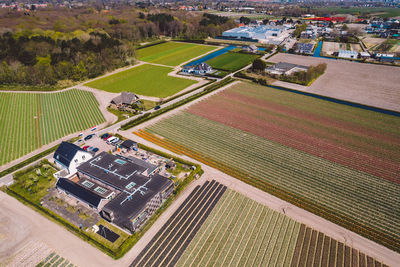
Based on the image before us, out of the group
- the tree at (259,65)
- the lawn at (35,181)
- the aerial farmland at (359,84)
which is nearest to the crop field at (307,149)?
the aerial farmland at (359,84)

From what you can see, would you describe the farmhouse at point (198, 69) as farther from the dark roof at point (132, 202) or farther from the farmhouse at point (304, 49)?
the dark roof at point (132, 202)

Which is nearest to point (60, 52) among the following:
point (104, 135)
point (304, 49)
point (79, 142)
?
point (79, 142)

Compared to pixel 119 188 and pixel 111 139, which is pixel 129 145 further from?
pixel 119 188

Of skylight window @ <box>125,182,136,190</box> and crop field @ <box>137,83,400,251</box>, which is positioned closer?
crop field @ <box>137,83,400,251</box>

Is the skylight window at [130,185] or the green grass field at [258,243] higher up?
the skylight window at [130,185]

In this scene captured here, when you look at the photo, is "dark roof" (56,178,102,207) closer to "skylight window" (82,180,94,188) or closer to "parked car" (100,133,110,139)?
"skylight window" (82,180,94,188)

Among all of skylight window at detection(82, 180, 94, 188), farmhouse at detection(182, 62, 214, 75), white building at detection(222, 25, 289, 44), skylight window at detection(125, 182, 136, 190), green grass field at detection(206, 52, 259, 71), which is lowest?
skylight window at detection(82, 180, 94, 188)

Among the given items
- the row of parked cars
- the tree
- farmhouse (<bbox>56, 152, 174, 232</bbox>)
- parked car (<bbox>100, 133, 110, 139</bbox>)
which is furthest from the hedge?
farmhouse (<bbox>56, 152, 174, 232</bbox>)
